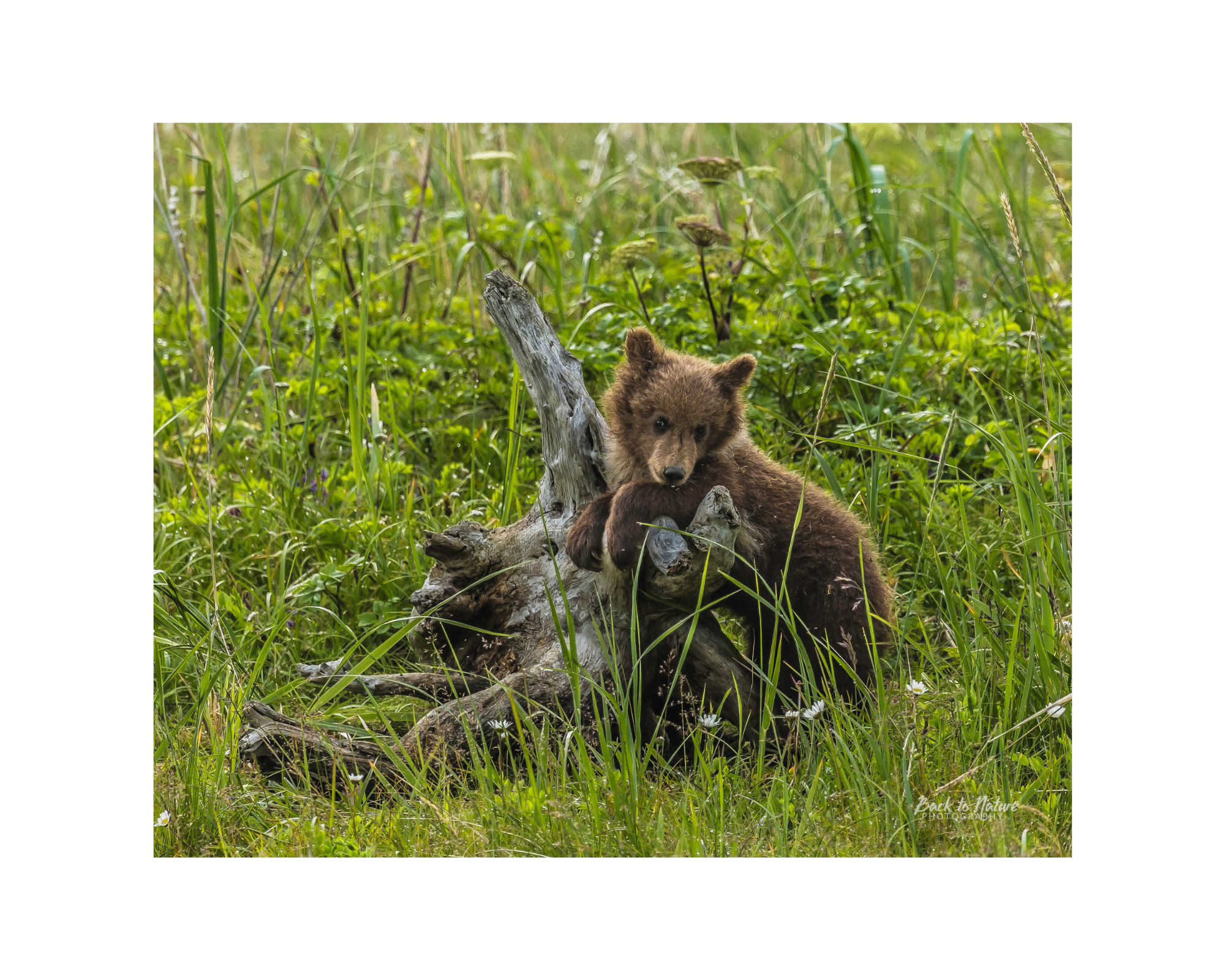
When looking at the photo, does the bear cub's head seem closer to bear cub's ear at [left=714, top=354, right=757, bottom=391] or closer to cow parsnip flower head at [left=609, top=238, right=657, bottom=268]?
bear cub's ear at [left=714, top=354, right=757, bottom=391]

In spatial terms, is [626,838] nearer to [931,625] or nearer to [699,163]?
[931,625]

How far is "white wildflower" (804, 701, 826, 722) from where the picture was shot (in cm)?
358

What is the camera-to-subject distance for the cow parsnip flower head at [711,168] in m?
4.77

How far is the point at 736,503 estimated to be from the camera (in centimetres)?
380

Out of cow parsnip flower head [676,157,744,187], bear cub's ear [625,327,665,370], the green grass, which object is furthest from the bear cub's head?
cow parsnip flower head [676,157,744,187]

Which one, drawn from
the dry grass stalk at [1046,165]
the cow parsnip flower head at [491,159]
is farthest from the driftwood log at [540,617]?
the cow parsnip flower head at [491,159]

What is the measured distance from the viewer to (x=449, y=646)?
4008 mm

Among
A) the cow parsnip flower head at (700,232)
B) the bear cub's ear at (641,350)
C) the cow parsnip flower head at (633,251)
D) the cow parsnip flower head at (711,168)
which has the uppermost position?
the cow parsnip flower head at (711,168)

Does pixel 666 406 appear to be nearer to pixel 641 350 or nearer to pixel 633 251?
pixel 641 350

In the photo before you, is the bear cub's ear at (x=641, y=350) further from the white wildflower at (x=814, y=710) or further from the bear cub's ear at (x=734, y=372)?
the white wildflower at (x=814, y=710)

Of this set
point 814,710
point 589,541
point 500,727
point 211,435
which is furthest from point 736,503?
point 211,435

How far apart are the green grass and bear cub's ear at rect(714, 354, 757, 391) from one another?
466 mm

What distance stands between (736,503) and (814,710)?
76 centimetres

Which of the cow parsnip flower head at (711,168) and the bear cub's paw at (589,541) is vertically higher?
the cow parsnip flower head at (711,168)
